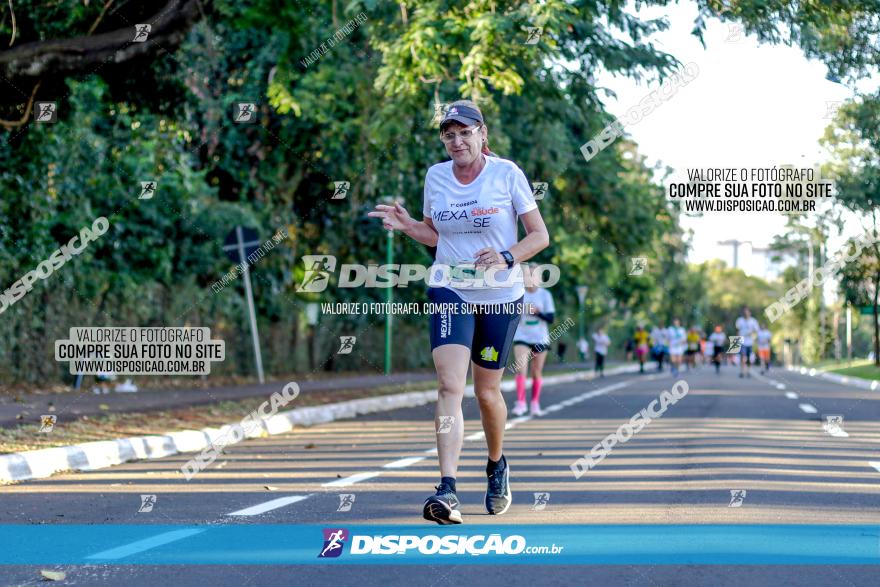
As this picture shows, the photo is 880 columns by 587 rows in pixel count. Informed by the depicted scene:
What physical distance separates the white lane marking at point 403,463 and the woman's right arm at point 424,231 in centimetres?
373

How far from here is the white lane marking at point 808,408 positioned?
64.8 feet

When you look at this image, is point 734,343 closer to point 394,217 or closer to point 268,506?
point 268,506

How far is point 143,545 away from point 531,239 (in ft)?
8.46

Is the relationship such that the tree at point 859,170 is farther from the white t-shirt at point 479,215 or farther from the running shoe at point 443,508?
the running shoe at point 443,508

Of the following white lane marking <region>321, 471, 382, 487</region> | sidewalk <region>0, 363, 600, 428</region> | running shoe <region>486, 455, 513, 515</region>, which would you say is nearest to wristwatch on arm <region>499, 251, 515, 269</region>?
running shoe <region>486, 455, 513, 515</region>

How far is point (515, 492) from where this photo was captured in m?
9.01

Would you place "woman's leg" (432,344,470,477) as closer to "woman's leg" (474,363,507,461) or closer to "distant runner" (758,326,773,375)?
"woman's leg" (474,363,507,461)

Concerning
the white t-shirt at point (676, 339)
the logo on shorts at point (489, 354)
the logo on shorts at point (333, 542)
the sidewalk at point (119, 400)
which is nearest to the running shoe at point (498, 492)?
the logo on shorts at point (489, 354)

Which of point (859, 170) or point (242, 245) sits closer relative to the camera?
point (242, 245)

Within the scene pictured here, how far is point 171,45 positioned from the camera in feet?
53.7

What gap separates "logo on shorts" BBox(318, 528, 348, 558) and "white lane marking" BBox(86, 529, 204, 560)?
2.37 feet

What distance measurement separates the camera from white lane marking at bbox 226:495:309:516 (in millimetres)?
7969

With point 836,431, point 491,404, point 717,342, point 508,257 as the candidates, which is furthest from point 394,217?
point 717,342

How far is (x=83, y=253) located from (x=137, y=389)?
238 centimetres
